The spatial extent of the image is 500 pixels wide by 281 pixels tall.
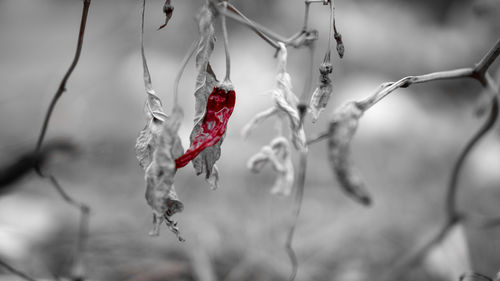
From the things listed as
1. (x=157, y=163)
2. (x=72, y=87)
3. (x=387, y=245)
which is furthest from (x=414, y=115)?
(x=157, y=163)

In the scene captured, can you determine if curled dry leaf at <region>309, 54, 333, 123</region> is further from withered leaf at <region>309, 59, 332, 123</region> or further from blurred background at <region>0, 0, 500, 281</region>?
blurred background at <region>0, 0, 500, 281</region>

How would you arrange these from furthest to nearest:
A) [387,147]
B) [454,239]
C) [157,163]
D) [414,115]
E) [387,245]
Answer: [414,115] → [387,147] → [387,245] → [454,239] → [157,163]

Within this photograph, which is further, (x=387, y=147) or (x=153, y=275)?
(x=387, y=147)

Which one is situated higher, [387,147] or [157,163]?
[157,163]

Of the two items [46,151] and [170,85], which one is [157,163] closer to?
[46,151]

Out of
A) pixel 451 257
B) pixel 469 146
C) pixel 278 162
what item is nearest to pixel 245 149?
pixel 451 257

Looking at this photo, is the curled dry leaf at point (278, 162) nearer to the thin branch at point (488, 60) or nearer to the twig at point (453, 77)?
the twig at point (453, 77)

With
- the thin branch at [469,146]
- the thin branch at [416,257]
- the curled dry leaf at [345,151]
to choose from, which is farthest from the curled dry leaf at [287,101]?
the thin branch at [416,257]
